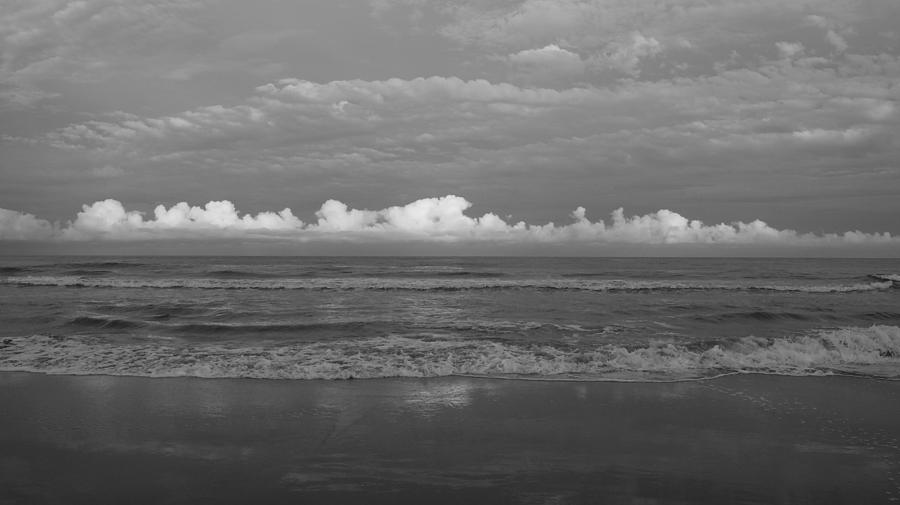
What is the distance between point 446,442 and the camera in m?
6.44

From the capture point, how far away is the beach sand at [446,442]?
5.17 metres

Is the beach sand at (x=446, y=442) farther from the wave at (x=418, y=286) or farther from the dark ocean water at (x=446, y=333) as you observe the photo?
the wave at (x=418, y=286)

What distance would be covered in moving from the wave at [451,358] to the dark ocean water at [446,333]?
0.04 metres

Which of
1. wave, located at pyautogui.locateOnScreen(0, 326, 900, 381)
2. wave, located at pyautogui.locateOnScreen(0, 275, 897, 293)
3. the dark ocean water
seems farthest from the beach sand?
wave, located at pyautogui.locateOnScreen(0, 275, 897, 293)

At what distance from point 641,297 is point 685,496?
2182cm

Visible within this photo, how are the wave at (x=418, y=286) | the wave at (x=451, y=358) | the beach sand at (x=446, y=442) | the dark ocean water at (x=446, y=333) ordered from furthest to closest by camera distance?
1. the wave at (x=418, y=286)
2. the dark ocean water at (x=446, y=333)
3. the wave at (x=451, y=358)
4. the beach sand at (x=446, y=442)

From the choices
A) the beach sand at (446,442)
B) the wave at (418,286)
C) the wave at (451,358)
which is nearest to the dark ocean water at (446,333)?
the wave at (451,358)

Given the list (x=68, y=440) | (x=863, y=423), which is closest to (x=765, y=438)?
(x=863, y=423)

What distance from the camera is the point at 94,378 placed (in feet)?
31.8

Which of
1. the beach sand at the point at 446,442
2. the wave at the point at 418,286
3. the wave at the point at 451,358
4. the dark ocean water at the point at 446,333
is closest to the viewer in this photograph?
the beach sand at the point at 446,442

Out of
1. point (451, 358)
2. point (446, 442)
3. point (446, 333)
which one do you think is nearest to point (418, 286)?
point (446, 333)

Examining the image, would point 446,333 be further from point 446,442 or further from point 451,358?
point 446,442

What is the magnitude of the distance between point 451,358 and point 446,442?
5.03 m

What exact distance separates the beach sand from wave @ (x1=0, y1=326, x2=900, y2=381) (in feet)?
3.00
